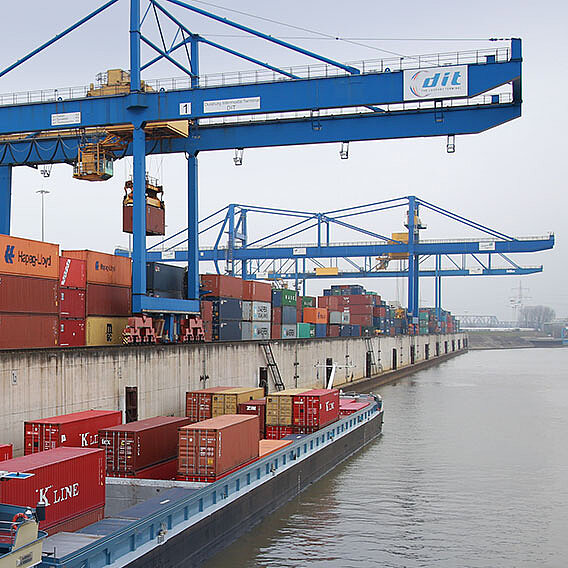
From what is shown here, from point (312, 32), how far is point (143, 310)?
1338 cm

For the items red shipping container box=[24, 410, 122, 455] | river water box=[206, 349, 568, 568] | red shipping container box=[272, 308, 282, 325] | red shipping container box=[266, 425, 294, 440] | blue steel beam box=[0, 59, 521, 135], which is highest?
blue steel beam box=[0, 59, 521, 135]

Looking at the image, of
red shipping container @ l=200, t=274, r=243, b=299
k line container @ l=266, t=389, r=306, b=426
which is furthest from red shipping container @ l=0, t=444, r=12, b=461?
red shipping container @ l=200, t=274, r=243, b=299

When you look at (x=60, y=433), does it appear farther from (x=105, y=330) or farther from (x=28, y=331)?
(x=105, y=330)

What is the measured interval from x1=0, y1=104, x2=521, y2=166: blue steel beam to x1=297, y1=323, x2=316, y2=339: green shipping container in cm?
2454

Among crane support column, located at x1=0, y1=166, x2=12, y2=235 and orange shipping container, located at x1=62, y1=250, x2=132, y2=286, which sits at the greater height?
crane support column, located at x1=0, y1=166, x2=12, y2=235

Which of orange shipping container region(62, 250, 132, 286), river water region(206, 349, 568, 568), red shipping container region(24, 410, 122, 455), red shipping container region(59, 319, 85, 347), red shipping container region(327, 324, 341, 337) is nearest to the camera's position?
river water region(206, 349, 568, 568)

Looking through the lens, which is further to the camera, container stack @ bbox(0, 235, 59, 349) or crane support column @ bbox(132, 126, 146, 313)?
crane support column @ bbox(132, 126, 146, 313)

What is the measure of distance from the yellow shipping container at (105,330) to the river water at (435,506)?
10.4 metres

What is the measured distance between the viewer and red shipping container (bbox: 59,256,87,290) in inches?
981

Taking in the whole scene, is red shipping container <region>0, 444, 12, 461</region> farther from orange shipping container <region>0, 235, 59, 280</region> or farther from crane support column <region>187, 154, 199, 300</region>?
crane support column <region>187, 154, 199, 300</region>

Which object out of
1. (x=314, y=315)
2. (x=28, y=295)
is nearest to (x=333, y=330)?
(x=314, y=315)

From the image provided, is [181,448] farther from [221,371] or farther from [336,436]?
[221,371]

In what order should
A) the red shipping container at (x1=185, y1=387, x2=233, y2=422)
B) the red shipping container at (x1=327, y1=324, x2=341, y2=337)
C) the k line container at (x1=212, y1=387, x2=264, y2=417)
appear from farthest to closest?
the red shipping container at (x1=327, y1=324, x2=341, y2=337) < the red shipping container at (x1=185, y1=387, x2=233, y2=422) < the k line container at (x1=212, y1=387, x2=264, y2=417)

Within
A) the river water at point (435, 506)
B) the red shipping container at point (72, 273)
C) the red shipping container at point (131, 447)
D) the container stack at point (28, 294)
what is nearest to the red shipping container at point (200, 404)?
the river water at point (435, 506)
